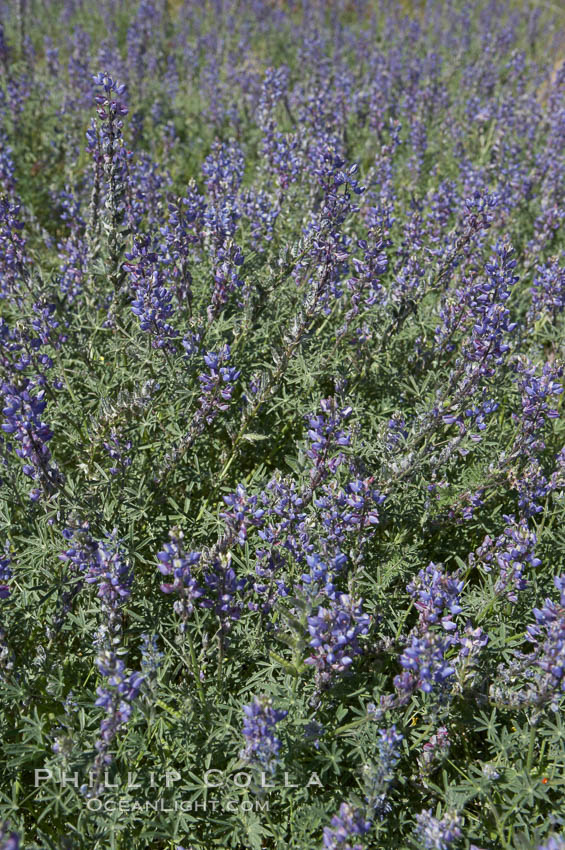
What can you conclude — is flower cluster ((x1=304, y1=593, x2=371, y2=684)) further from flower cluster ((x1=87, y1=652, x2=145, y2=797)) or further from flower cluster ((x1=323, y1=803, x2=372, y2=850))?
flower cluster ((x1=87, y1=652, x2=145, y2=797))

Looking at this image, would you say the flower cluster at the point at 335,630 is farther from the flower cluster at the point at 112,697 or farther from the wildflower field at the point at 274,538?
the flower cluster at the point at 112,697

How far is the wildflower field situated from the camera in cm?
284

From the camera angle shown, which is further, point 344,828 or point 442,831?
point 442,831

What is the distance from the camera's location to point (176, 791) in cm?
294

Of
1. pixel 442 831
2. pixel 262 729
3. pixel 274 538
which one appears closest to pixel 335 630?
pixel 262 729

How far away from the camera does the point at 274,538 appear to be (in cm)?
320

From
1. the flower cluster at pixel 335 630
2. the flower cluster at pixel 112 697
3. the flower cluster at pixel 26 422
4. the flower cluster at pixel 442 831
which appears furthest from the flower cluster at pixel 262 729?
the flower cluster at pixel 26 422

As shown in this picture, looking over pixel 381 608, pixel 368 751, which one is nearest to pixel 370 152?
pixel 381 608

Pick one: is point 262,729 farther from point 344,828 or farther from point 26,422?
point 26,422

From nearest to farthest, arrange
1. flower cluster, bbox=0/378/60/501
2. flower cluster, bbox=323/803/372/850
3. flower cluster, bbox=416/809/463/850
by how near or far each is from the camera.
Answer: flower cluster, bbox=323/803/372/850 < flower cluster, bbox=416/809/463/850 < flower cluster, bbox=0/378/60/501

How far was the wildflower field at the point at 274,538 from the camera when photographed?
2836mm

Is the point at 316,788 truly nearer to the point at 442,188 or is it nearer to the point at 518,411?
the point at 518,411

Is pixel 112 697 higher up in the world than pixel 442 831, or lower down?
higher up

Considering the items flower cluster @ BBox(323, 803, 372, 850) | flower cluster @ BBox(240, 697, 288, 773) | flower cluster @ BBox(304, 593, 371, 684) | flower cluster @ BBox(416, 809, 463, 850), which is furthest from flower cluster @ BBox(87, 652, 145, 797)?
flower cluster @ BBox(416, 809, 463, 850)
